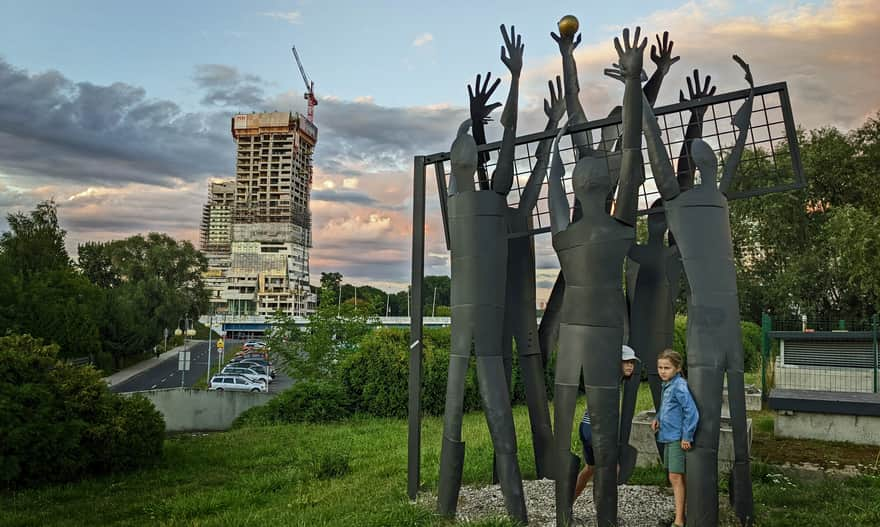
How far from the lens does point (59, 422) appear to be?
310 inches

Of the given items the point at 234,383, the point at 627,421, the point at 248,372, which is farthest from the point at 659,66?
the point at 248,372

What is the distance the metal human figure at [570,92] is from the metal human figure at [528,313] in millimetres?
355

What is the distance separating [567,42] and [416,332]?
10.6 feet

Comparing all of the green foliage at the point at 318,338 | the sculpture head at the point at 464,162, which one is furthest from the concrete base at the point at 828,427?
the green foliage at the point at 318,338

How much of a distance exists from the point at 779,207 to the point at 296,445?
26615 millimetres

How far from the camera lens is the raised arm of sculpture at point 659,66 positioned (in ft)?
22.3

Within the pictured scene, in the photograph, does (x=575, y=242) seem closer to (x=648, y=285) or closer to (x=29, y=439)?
(x=648, y=285)

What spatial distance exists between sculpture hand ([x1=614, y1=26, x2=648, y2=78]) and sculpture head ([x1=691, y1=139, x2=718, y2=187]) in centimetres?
82

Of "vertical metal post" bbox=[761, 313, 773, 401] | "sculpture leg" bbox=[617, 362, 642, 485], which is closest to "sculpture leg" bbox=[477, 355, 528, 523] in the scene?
"sculpture leg" bbox=[617, 362, 642, 485]

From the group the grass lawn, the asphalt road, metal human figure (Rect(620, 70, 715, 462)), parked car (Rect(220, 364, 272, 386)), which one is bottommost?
the asphalt road

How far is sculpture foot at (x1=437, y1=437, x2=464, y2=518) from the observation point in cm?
566

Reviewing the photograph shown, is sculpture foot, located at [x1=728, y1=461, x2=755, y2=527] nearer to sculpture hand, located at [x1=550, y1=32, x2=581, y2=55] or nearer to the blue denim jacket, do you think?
the blue denim jacket

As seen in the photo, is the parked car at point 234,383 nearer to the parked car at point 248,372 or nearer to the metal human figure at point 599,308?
the parked car at point 248,372

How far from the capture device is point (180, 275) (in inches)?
2087
